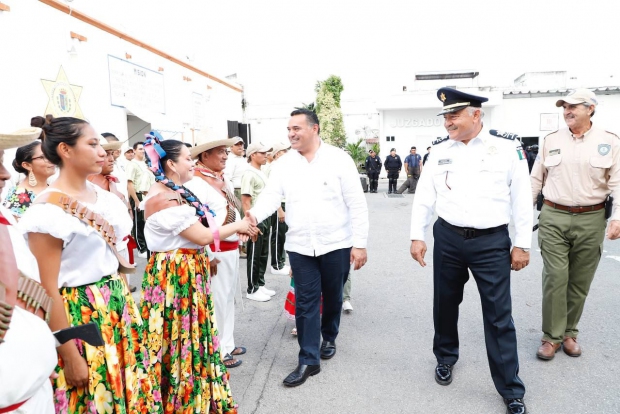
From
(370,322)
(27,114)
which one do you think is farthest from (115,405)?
(27,114)

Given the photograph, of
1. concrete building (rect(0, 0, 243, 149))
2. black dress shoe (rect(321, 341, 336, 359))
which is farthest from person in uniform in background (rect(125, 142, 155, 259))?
black dress shoe (rect(321, 341, 336, 359))

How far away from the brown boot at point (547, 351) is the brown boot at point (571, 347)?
94 millimetres

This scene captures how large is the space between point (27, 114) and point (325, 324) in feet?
22.0

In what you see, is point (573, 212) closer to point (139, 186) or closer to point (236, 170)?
point (236, 170)

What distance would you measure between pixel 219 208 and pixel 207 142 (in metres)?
0.52

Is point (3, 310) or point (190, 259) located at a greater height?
point (3, 310)

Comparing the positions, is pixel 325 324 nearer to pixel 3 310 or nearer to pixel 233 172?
pixel 3 310

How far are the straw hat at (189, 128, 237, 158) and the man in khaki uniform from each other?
270 cm

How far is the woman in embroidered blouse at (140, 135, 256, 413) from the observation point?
2727mm

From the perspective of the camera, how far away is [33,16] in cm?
784

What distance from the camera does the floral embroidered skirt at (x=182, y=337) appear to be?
2752mm

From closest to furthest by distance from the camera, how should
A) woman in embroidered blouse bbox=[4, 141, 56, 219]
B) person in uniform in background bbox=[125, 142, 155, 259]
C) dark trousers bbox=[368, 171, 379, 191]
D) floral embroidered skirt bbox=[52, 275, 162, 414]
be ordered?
floral embroidered skirt bbox=[52, 275, 162, 414] < woman in embroidered blouse bbox=[4, 141, 56, 219] < person in uniform in background bbox=[125, 142, 155, 259] < dark trousers bbox=[368, 171, 379, 191]

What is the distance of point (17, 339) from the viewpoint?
4.09ft

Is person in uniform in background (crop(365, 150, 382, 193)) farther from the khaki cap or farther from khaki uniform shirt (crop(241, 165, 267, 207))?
the khaki cap
